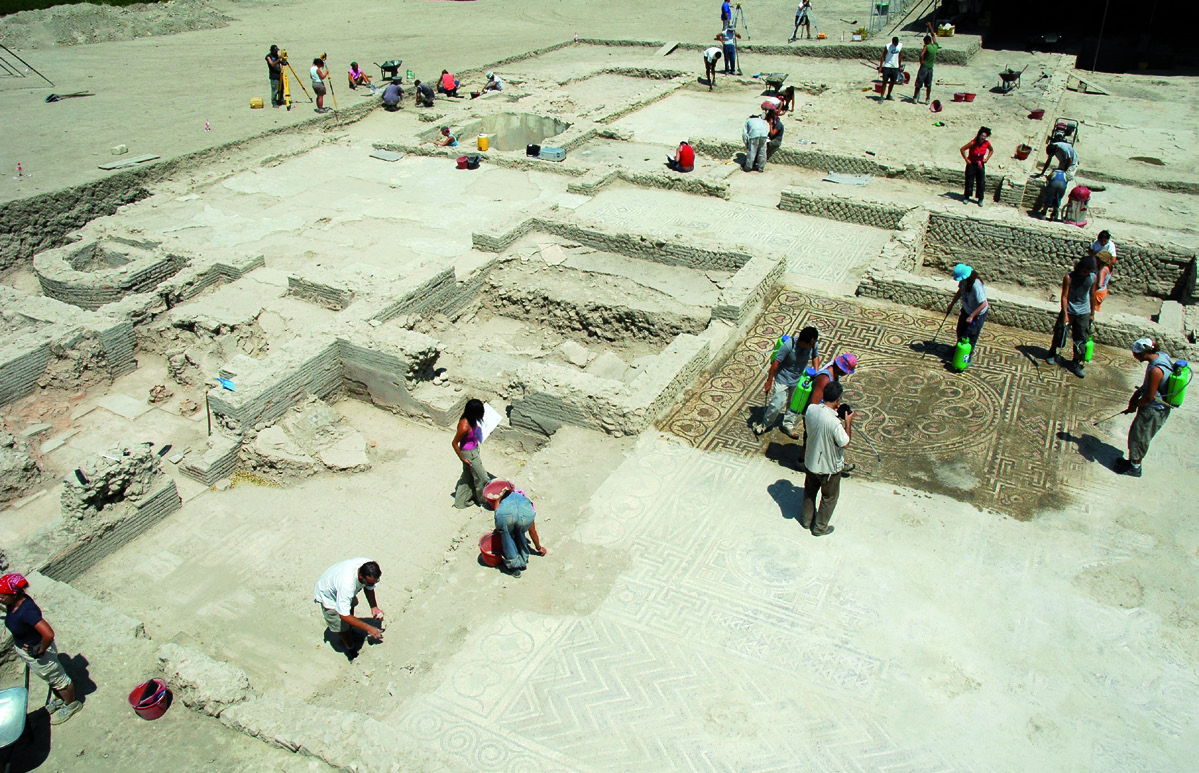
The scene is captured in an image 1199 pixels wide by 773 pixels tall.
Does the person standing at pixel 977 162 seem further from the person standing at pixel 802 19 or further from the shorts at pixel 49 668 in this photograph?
the person standing at pixel 802 19

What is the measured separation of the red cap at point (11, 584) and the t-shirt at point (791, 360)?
19.0 ft

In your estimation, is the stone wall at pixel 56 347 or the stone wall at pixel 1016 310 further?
the stone wall at pixel 56 347

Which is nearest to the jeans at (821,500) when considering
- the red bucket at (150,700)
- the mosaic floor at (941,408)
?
the mosaic floor at (941,408)

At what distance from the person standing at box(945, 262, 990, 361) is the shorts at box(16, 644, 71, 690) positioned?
7838 millimetres

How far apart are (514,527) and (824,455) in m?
2.28

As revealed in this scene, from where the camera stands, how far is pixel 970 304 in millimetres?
8016

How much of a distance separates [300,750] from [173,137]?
615 inches

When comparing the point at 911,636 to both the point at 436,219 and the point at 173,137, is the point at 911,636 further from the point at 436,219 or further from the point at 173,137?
the point at 173,137

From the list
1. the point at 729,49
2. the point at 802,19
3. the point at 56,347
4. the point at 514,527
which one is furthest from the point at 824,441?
the point at 802,19

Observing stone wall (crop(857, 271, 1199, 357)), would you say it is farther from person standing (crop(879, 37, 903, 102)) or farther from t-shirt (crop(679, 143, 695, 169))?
person standing (crop(879, 37, 903, 102))

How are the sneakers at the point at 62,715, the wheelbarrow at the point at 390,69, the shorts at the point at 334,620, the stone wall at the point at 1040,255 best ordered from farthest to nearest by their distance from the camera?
the wheelbarrow at the point at 390,69
the stone wall at the point at 1040,255
the shorts at the point at 334,620
the sneakers at the point at 62,715

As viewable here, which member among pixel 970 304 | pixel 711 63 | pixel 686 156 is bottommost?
pixel 970 304

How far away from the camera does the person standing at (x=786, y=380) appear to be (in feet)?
23.3

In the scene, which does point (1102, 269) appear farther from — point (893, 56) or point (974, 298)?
point (893, 56)
